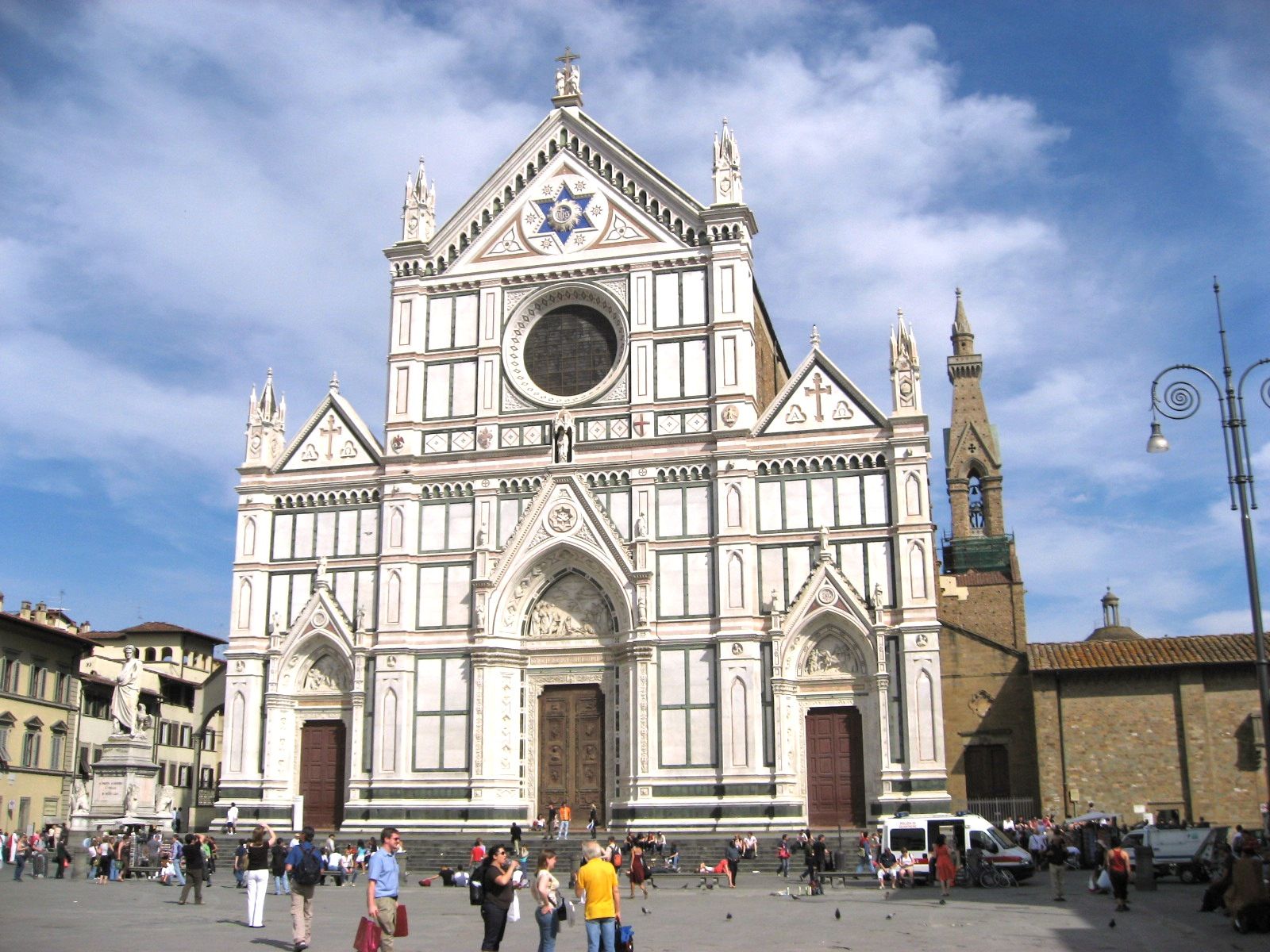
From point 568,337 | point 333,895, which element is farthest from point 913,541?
point 333,895

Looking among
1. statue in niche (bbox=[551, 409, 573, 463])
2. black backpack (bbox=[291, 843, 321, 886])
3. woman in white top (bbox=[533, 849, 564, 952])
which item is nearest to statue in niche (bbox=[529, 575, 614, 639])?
statue in niche (bbox=[551, 409, 573, 463])

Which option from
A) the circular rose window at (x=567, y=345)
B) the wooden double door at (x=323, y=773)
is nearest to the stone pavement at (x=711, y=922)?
the wooden double door at (x=323, y=773)

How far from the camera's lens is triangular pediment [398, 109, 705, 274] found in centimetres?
3959

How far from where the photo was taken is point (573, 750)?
122 feet

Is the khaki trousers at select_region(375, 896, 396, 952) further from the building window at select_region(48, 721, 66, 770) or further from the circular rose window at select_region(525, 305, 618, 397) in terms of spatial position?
the building window at select_region(48, 721, 66, 770)

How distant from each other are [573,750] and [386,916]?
23.2 metres

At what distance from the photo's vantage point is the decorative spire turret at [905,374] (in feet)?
119

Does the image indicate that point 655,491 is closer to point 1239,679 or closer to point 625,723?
point 625,723

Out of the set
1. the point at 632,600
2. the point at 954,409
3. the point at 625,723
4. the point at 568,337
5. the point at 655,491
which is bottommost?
the point at 625,723

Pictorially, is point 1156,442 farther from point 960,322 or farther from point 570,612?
point 960,322

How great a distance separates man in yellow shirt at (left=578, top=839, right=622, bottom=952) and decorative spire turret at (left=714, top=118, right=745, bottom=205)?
1093 inches

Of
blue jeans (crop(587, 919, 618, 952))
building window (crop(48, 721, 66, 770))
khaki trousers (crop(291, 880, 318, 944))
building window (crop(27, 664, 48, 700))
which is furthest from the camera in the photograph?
building window (crop(48, 721, 66, 770))

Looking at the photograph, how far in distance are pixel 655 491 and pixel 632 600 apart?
10.4ft

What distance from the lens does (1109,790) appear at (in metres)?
37.4
